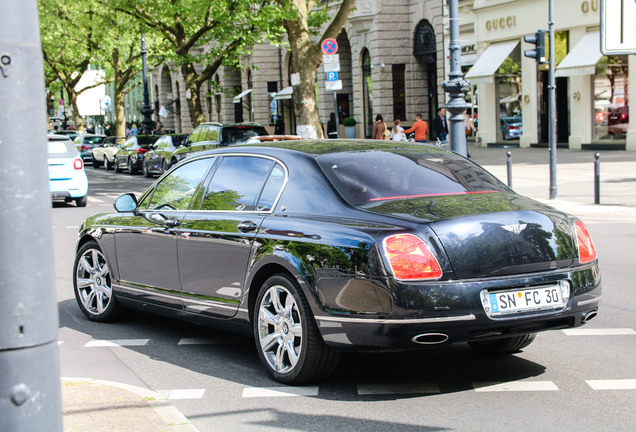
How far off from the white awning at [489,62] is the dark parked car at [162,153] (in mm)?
11559

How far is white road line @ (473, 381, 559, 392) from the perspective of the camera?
554cm

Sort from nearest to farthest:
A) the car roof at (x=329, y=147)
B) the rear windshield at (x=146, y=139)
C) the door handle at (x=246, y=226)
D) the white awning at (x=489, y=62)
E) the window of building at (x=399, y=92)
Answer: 1. the door handle at (x=246, y=226)
2. the car roof at (x=329, y=147)
3. the white awning at (x=489, y=62)
4. the rear windshield at (x=146, y=139)
5. the window of building at (x=399, y=92)

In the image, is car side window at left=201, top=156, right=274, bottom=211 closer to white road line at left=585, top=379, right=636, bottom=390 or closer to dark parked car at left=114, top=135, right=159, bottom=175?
white road line at left=585, top=379, right=636, bottom=390

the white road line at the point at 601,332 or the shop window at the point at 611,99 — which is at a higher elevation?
the shop window at the point at 611,99

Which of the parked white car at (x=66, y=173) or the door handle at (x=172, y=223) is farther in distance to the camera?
the parked white car at (x=66, y=173)

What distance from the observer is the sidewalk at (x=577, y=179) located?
15.7 meters

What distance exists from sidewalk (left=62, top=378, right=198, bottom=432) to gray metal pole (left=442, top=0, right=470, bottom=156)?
1440 cm

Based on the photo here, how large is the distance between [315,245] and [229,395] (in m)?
1.01

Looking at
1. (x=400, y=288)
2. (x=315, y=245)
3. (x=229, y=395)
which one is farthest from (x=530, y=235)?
(x=229, y=395)

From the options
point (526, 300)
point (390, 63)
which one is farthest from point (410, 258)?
point (390, 63)

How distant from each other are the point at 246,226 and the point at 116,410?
1.62 m

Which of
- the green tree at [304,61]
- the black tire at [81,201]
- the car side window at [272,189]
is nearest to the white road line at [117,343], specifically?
the car side window at [272,189]

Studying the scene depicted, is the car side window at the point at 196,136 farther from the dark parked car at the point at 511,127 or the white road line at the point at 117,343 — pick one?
the white road line at the point at 117,343

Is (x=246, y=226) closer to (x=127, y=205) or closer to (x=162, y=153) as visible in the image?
(x=127, y=205)
